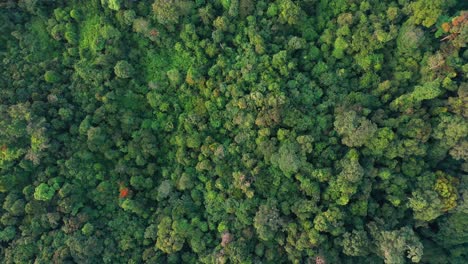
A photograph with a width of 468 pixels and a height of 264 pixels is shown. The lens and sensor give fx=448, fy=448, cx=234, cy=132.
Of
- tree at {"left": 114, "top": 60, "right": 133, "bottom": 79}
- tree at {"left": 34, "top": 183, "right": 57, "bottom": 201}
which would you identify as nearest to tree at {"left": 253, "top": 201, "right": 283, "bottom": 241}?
tree at {"left": 114, "top": 60, "right": 133, "bottom": 79}

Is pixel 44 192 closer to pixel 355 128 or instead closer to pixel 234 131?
pixel 234 131

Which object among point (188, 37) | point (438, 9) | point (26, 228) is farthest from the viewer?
point (188, 37)

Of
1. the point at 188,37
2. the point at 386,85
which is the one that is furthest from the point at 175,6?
the point at 386,85

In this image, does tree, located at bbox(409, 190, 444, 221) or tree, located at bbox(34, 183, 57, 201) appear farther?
tree, located at bbox(34, 183, 57, 201)

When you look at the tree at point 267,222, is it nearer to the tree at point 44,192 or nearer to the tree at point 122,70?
the tree at point 122,70

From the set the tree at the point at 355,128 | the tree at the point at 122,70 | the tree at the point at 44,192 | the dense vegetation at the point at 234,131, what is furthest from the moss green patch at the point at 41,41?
the tree at the point at 355,128

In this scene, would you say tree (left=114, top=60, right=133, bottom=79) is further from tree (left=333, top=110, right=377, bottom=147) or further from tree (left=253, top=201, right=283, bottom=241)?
tree (left=333, top=110, right=377, bottom=147)

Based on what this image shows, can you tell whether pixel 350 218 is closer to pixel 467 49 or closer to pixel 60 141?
pixel 467 49

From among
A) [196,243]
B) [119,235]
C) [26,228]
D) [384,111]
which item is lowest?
[26,228]
